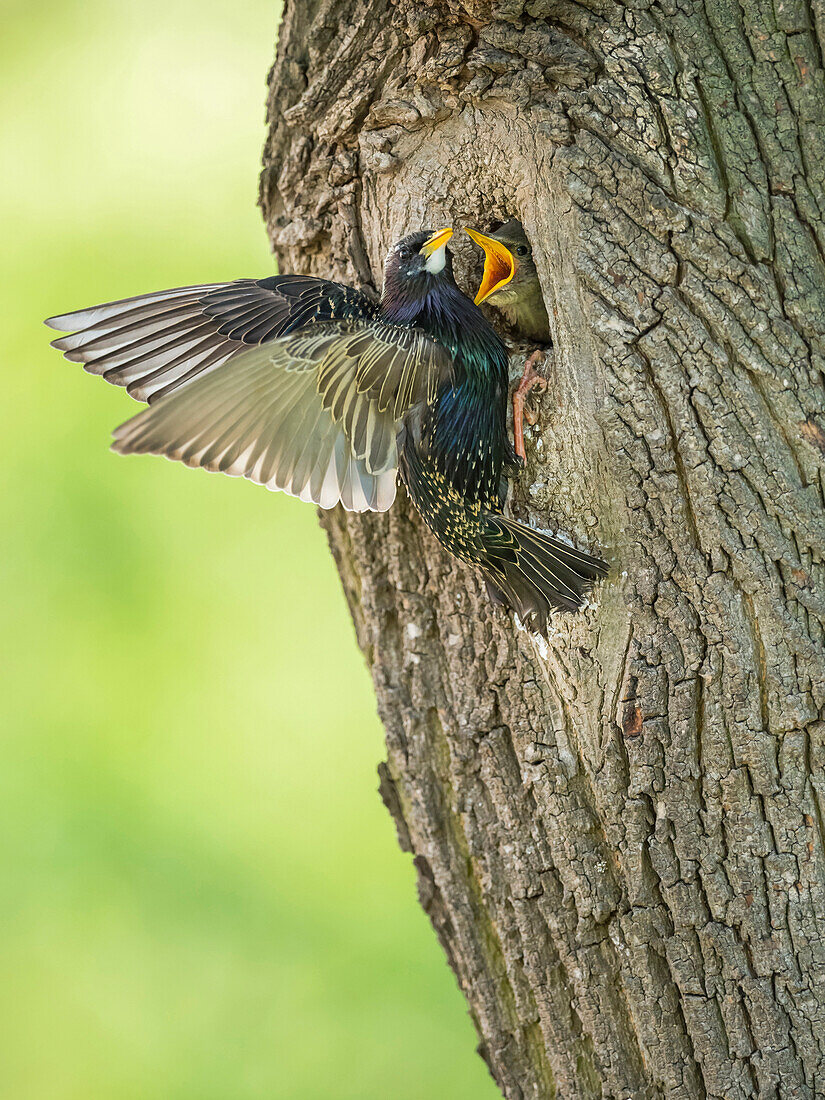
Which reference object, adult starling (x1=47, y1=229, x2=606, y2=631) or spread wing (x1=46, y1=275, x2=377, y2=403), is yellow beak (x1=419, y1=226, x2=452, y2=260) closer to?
adult starling (x1=47, y1=229, x2=606, y2=631)

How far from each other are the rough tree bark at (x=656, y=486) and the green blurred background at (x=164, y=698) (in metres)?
1.96

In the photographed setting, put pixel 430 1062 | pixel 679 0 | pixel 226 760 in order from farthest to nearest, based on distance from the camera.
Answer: pixel 226 760
pixel 430 1062
pixel 679 0

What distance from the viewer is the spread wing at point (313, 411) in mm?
1897

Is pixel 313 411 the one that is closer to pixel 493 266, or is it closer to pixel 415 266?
pixel 415 266

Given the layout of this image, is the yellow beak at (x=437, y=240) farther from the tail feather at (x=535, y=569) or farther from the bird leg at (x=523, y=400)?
the tail feather at (x=535, y=569)

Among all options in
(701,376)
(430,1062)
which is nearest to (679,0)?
(701,376)

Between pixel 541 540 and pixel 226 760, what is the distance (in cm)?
258

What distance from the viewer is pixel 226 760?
4070mm

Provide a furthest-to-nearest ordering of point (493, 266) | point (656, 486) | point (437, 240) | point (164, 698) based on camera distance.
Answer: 1. point (164, 698)
2. point (493, 266)
3. point (437, 240)
4. point (656, 486)

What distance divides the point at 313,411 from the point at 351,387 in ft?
0.34

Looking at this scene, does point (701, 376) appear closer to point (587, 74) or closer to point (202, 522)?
point (587, 74)

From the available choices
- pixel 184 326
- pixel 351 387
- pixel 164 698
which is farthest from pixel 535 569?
pixel 164 698

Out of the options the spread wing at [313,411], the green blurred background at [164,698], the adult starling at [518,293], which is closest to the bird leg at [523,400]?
the adult starling at [518,293]

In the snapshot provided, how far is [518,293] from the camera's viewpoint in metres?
2.15
